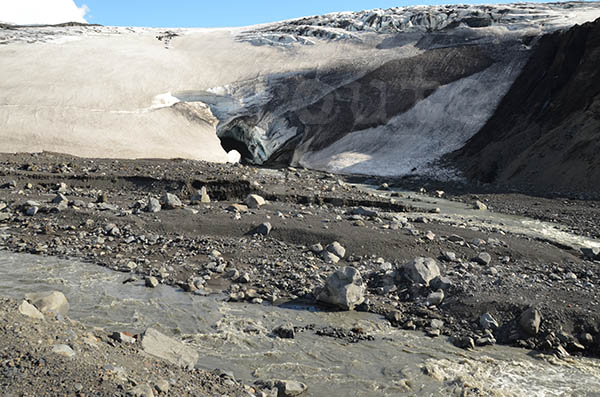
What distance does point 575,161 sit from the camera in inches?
867

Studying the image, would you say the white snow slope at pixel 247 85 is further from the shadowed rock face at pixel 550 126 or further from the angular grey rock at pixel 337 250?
the angular grey rock at pixel 337 250

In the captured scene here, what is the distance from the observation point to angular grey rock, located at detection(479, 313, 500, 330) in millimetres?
8070

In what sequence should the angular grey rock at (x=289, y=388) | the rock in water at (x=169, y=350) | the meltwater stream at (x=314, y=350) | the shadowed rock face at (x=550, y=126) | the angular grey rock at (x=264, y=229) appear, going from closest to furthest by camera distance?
the angular grey rock at (x=289, y=388) < the rock in water at (x=169, y=350) < the meltwater stream at (x=314, y=350) < the angular grey rock at (x=264, y=229) < the shadowed rock face at (x=550, y=126)

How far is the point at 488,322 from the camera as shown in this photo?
811 centimetres

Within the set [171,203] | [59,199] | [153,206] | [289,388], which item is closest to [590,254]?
[289,388]

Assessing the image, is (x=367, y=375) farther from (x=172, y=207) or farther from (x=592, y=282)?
(x=172, y=207)

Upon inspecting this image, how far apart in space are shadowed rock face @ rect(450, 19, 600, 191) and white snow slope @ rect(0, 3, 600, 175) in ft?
5.47

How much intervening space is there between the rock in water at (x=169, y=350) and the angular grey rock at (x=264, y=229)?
514 cm

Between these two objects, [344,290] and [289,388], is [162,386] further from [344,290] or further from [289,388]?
[344,290]

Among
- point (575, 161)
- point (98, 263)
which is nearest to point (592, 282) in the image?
point (98, 263)

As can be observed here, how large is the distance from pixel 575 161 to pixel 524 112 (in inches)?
278

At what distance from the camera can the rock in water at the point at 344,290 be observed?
8570mm

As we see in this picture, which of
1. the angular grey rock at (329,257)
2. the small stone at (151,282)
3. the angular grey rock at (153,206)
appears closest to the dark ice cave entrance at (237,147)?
the angular grey rock at (153,206)

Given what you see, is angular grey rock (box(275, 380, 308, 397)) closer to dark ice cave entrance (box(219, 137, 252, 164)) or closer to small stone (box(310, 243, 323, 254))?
small stone (box(310, 243, 323, 254))
